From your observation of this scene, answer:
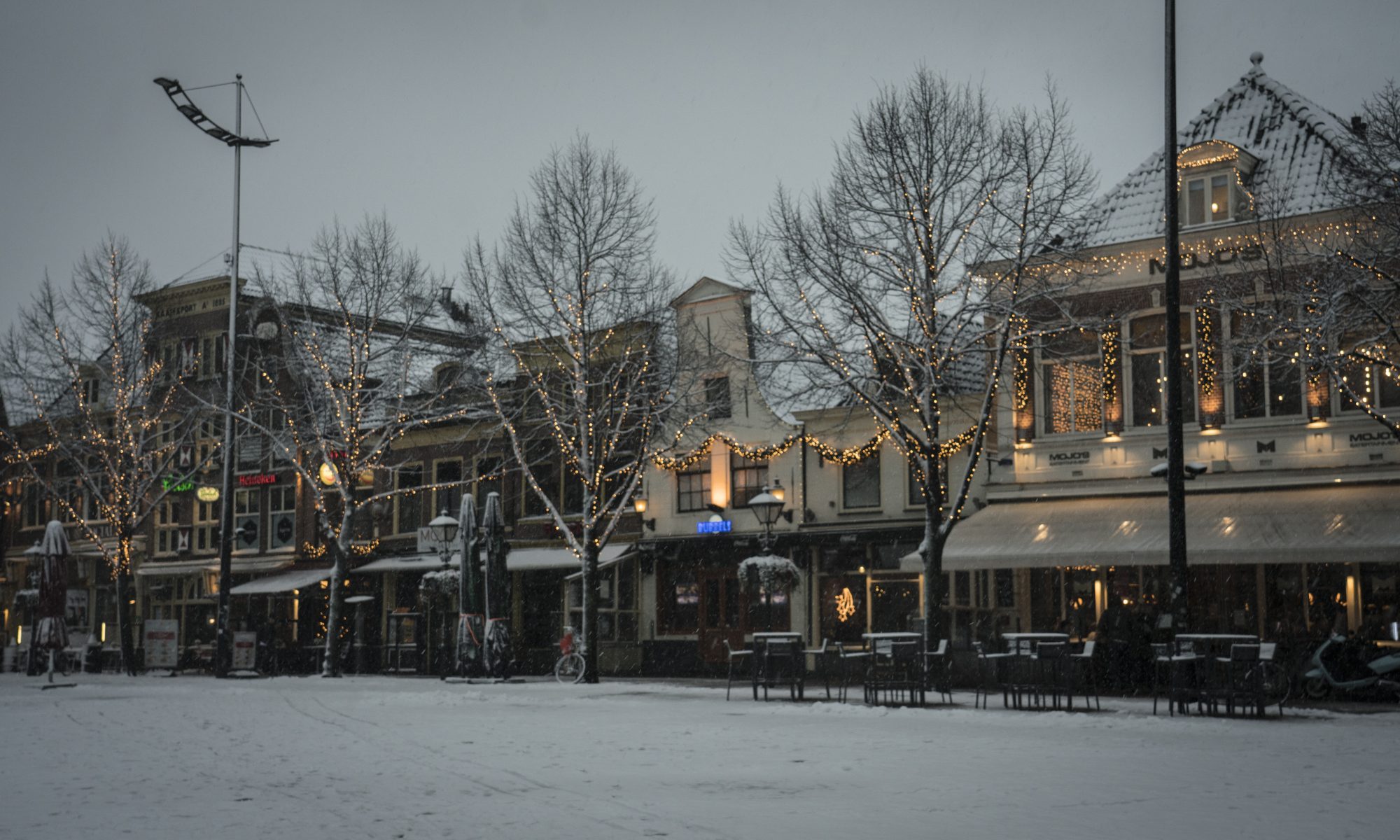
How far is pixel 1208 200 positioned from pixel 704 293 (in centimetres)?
1249

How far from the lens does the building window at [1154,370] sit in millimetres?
26734

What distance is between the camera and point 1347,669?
2073 centimetres

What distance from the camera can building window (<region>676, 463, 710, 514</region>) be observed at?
1390 inches

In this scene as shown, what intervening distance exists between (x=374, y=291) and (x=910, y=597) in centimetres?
1474

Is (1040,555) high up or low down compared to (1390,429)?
down

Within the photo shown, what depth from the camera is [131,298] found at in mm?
41594

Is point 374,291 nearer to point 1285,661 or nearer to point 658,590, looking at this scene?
point 658,590

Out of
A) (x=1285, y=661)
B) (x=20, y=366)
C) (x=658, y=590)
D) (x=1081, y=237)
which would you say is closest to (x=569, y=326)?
(x=658, y=590)

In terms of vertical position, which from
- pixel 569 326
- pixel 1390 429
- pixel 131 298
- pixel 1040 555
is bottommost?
Answer: pixel 1040 555

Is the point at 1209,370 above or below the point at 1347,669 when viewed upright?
above

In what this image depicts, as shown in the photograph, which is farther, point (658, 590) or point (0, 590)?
point (0, 590)

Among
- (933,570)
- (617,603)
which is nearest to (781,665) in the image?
(933,570)

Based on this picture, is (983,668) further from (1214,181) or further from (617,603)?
(617,603)

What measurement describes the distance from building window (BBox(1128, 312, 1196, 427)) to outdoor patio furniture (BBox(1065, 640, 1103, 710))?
20.7ft
